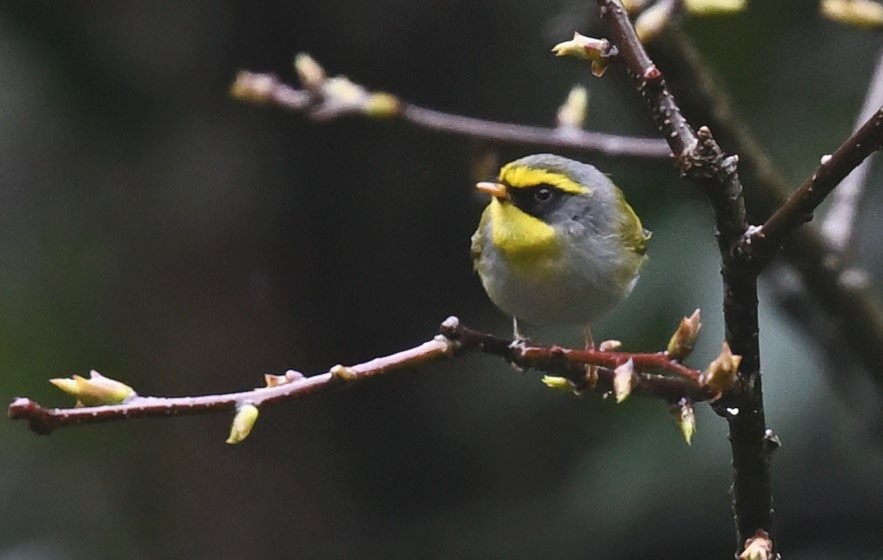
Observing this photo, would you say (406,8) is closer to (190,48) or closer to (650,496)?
(190,48)

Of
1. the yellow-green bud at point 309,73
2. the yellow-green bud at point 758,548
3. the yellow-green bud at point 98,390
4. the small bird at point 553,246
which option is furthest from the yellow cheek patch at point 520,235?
the yellow-green bud at point 98,390

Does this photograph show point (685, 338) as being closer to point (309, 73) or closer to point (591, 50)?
point (591, 50)

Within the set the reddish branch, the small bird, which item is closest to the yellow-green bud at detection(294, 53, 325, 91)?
the small bird

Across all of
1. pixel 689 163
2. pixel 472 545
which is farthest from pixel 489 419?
pixel 689 163

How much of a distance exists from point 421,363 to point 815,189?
32cm

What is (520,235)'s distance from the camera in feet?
4.73

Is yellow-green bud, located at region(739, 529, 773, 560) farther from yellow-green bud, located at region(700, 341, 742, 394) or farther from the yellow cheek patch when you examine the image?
the yellow cheek patch

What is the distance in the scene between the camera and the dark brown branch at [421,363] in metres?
0.86

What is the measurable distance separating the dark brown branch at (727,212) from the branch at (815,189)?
2cm

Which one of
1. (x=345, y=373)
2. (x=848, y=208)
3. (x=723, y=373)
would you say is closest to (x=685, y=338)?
(x=723, y=373)

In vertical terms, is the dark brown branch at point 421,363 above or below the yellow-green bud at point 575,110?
below

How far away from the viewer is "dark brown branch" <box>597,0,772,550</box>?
89 centimetres

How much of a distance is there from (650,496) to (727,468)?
0.60 feet

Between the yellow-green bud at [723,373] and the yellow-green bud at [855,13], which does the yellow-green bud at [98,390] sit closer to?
the yellow-green bud at [723,373]
